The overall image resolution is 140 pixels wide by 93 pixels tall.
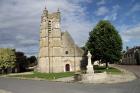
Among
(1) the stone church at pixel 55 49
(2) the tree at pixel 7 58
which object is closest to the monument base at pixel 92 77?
(1) the stone church at pixel 55 49

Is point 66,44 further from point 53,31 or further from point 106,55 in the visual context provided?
point 106,55

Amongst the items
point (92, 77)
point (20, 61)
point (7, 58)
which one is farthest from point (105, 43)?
point (20, 61)

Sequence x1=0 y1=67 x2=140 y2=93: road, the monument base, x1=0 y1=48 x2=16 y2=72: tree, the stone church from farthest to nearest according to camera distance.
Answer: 1. x1=0 y1=48 x2=16 y2=72: tree
2. the stone church
3. the monument base
4. x1=0 y1=67 x2=140 y2=93: road

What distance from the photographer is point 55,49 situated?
227ft

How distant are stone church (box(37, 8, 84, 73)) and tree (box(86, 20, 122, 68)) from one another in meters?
9.21

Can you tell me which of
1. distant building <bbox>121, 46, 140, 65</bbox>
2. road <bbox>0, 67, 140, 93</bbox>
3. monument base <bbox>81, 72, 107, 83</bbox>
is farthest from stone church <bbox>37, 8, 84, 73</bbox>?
road <bbox>0, 67, 140, 93</bbox>

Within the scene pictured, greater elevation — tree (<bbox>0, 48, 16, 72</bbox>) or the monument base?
tree (<bbox>0, 48, 16, 72</bbox>)

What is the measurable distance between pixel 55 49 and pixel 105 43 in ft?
48.1

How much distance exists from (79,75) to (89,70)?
1.84 meters

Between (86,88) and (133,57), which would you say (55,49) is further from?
(133,57)

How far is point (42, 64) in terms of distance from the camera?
6969 cm

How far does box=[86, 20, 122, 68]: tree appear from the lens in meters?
60.0

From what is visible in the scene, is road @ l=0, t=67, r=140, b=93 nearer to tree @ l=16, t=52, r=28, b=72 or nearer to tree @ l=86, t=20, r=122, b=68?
tree @ l=86, t=20, r=122, b=68

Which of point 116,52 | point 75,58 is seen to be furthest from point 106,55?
point 75,58
